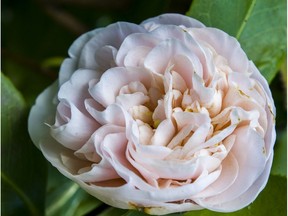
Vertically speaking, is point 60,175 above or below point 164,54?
below

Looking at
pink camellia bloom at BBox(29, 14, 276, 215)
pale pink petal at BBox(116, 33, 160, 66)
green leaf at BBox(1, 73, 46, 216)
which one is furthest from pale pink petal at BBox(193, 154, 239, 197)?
green leaf at BBox(1, 73, 46, 216)

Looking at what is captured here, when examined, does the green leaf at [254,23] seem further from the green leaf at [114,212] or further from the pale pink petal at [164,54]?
the green leaf at [114,212]

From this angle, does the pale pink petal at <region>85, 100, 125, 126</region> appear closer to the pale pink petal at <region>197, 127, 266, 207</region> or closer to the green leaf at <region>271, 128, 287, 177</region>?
the pale pink petal at <region>197, 127, 266, 207</region>

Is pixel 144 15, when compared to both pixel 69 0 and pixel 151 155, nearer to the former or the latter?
pixel 69 0

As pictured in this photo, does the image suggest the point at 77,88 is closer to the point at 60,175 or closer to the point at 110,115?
the point at 110,115

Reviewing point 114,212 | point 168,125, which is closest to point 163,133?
point 168,125

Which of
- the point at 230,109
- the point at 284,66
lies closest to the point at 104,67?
the point at 230,109
